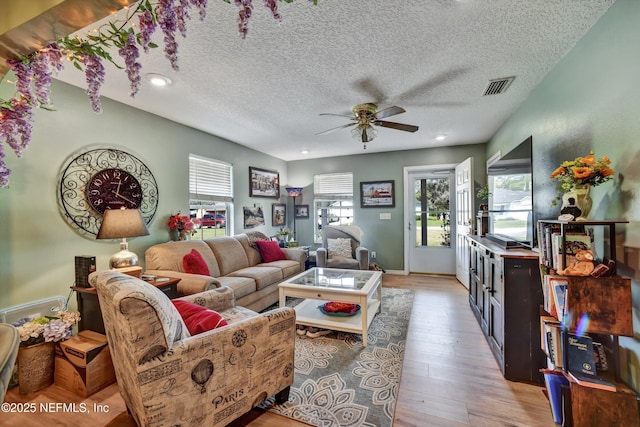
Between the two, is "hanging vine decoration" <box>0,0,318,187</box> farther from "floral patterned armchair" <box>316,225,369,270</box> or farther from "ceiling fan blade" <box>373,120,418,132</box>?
"floral patterned armchair" <box>316,225,369,270</box>

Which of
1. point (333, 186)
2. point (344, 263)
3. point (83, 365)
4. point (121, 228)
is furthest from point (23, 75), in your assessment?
point (333, 186)

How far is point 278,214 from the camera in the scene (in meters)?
5.62

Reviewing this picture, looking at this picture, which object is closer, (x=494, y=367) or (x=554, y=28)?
(x=554, y=28)

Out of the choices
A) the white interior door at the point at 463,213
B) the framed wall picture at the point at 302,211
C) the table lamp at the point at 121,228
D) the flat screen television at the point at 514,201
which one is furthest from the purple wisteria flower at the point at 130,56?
the framed wall picture at the point at 302,211

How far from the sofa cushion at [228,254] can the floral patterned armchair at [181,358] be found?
6.49 feet

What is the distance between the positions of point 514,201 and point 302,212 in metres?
4.10

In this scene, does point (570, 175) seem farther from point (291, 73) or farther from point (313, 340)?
point (313, 340)

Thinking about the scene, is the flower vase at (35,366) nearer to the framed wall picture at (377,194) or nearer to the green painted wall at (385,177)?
the green painted wall at (385,177)

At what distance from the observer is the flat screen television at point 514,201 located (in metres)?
2.32

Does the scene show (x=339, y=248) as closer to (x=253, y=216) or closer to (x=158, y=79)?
(x=253, y=216)

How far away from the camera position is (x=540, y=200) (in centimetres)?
235

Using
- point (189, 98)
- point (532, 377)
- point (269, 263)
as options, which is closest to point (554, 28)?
point (532, 377)

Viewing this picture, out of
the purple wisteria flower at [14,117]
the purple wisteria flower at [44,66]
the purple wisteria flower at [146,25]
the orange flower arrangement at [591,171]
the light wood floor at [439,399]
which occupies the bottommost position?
the light wood floor at [439,399]

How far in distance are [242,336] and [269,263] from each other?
8.28ft
